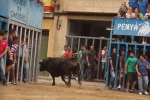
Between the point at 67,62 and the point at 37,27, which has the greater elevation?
the point at 37,27

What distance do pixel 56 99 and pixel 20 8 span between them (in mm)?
5165

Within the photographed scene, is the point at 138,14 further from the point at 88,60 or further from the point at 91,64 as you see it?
the point at 91,64

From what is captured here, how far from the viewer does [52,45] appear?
23859mm

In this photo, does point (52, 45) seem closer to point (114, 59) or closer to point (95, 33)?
point (95, 33)

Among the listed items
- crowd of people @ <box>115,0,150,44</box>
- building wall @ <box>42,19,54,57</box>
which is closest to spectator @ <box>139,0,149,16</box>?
crowd of people @ <box>115,0,150,44</box>

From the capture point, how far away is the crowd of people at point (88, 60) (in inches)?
800

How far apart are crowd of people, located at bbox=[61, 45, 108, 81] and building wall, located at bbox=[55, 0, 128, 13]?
2.33m

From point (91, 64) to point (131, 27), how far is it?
358 centimetres

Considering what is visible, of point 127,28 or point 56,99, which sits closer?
point 56,99

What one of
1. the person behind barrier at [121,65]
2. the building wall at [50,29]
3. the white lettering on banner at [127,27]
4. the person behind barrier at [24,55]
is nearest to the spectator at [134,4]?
the white lettering on banner at [127,27]

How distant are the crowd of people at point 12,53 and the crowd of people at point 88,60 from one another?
14.5ft

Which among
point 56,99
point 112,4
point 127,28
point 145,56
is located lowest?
point 56,99

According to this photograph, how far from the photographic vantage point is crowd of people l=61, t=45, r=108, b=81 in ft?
66.7

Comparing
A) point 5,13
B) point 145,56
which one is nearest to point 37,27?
point 5,13
